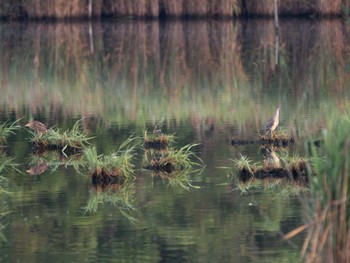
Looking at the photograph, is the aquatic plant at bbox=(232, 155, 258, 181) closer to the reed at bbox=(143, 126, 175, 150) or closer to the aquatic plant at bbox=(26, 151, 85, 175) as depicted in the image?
the aquatic plant at bbox=(26, 151, 85, 175)

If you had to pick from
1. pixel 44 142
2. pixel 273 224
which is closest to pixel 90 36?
pixel 44 142

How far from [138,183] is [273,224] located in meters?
2.53

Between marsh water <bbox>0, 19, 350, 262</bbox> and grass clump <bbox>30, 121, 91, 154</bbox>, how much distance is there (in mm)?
207

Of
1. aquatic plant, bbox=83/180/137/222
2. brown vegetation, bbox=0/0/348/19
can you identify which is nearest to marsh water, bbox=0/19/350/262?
aquatic plant, bbox=83/180/137/222

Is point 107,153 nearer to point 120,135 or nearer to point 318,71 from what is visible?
point 120,135

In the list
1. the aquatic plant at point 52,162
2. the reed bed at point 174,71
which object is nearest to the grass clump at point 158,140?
the aquatic plant at point 52,162

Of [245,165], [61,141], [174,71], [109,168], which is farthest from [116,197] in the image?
[174,71]

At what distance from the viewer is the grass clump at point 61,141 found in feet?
46.8

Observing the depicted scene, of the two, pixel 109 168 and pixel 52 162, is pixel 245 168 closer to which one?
pixel 109 168

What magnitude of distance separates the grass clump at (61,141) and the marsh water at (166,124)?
0.21 m

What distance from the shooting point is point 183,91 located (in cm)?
2000

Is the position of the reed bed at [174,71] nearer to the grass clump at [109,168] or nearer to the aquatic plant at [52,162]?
the aquatic plant at [52,162]

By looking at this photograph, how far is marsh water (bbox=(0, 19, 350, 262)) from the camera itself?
9.39 m

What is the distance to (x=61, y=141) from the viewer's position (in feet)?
47.0
